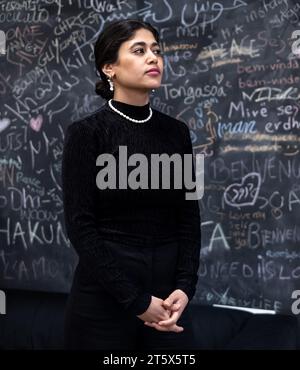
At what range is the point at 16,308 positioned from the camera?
3.44 meters

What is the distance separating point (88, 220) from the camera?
1.67m

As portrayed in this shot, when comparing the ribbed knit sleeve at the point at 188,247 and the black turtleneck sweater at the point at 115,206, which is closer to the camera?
the black turtleneck sweater at the point at 115,206

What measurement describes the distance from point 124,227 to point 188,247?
0.74 feet

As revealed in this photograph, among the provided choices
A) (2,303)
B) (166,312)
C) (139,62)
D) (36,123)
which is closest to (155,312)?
(166,312)

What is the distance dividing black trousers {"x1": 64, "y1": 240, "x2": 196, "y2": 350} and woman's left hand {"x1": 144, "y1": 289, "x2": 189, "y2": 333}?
0.10ft

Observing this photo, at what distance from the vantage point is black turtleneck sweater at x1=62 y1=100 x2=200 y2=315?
5.44 ft

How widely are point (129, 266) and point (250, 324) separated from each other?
5.49ft

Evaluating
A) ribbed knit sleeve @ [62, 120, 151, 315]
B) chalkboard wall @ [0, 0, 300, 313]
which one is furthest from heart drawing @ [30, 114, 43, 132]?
ribbed knit sleeve @ [62, 120, 151, 315]

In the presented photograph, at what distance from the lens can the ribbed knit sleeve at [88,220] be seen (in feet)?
5.41

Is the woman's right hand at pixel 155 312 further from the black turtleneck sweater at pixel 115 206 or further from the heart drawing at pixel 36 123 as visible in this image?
the heart drawing at pixel 36 123

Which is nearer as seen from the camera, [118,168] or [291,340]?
[118,168]

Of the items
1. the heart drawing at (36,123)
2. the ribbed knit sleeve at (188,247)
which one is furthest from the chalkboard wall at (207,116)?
the ribbed knit sleeve at (188,247)

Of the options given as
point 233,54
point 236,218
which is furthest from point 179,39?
point 236,218

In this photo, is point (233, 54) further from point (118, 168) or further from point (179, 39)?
point (118, 168)
